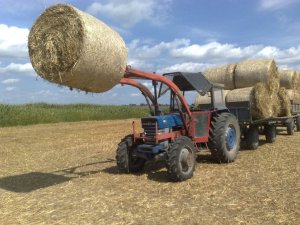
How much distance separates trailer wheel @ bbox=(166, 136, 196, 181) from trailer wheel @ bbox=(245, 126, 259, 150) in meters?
4.28

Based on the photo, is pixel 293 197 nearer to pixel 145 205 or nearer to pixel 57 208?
pixel 145 205

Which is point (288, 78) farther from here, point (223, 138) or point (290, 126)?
point (223, 138)

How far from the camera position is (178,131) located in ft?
32.3

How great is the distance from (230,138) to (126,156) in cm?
283

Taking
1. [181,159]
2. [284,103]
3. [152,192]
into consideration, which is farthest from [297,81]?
[152,192]

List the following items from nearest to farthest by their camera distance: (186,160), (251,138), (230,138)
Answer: (186,160) → (230,138) → (251,138)

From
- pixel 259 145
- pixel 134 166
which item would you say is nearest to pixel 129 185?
pixel 134 166

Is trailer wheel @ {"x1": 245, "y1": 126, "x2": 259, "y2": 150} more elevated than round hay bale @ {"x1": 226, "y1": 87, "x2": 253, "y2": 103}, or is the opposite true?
round hay bale @ {"x1": 226, "y1": 87, "x2": 253, "y2": 103}

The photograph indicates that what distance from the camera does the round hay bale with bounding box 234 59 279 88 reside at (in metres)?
13.7

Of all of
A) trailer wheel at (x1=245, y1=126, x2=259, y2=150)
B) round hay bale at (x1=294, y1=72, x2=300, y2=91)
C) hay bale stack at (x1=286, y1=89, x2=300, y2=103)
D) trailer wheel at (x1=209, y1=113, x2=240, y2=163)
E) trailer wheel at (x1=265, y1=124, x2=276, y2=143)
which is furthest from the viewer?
round hay bale at (x1=294, y1=72, x2=300, y2=91)

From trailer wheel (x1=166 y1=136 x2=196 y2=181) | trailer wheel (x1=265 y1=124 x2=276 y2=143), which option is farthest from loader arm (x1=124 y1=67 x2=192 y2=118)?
trailer wheel (x1=265 y1=124 x2=276 y2=143)

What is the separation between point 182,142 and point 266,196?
2.24 m

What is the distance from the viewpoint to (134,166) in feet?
32.4

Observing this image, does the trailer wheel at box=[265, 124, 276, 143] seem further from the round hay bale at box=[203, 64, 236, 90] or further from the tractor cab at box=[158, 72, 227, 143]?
the tractor cab at box=[158, 72, 227, 143]
